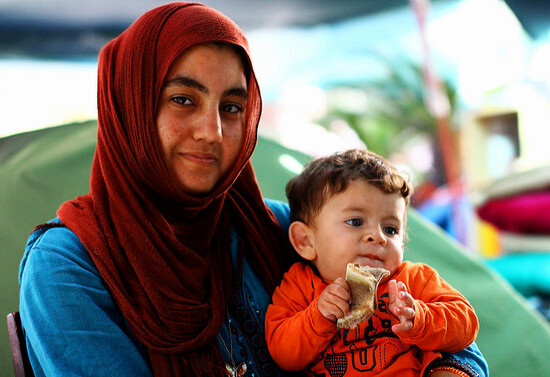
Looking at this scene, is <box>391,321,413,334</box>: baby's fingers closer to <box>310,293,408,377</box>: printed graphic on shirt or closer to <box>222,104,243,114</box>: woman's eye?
<box>310,293,408,377</box>: printed graphic on shirt

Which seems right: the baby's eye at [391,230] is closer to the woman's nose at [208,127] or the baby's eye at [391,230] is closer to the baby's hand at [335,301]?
the baby's hand at [335,301]

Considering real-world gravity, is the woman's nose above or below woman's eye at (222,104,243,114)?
below

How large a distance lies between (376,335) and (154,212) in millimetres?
567

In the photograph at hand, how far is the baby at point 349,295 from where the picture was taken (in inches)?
50.3

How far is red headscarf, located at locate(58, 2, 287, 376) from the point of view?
125cm

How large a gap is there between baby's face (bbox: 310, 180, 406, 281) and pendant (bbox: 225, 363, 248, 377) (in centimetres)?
29

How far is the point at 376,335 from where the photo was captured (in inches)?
53.8

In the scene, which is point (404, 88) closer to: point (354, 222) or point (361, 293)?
point (354, 222)

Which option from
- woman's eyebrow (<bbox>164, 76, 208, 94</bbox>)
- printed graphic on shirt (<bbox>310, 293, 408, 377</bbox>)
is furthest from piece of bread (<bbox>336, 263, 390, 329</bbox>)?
woman's eyebrow (<bbox>164, 76, 208, 94</bbox>)

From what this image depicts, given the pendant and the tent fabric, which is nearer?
the pendant

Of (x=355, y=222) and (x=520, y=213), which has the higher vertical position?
(x=520, y=213)

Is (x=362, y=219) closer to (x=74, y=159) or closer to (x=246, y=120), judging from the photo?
(x=246, y=120)

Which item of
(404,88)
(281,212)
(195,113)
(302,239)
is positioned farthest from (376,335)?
(404,88)

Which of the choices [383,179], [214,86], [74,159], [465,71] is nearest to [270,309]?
[383,179]
